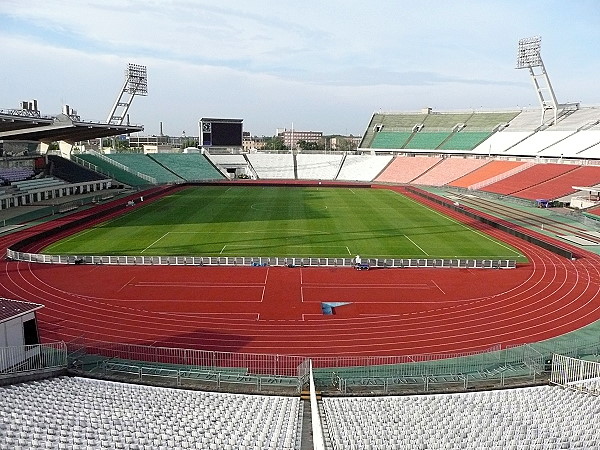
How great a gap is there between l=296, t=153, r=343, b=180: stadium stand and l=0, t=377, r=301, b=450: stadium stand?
255 feet

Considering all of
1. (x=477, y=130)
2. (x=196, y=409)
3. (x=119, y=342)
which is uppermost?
(x=477, y=130)

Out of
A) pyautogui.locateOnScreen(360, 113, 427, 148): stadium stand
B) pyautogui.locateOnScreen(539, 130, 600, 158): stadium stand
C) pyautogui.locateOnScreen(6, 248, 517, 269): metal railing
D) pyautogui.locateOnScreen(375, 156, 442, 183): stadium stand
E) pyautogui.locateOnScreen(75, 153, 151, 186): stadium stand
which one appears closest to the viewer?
pyautogui.locateOnScreen(6, 248, 517, 269): metal railing

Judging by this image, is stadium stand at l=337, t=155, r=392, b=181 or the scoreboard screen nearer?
stadium stand at l=337, t=155, r=392, b=181

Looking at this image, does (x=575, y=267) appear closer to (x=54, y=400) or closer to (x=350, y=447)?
(x=350, y=447)

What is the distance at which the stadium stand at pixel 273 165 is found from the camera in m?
91.5

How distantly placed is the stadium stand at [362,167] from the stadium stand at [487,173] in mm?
16853

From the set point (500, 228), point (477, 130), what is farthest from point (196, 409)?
point (477, 130)

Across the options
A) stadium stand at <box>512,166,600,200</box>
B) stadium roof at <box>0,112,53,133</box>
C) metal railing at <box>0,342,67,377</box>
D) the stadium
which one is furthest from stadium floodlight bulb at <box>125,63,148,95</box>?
metal railing at <box>0,342,67,377</box>

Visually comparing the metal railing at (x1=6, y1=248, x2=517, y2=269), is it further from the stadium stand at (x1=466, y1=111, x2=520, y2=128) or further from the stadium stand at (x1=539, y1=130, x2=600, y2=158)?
the stadium stand at (x1=466, y1=111, x2=520, y2=128)

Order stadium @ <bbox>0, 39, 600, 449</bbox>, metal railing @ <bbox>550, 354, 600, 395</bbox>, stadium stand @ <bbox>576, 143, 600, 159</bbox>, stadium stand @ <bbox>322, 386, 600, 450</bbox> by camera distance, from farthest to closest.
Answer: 1. stadium stand @ <bbox>576, 143, 600, 159</bbox>
2. metal railing @ <bbox>550, 354, 600, 395</bbox>
3. stadium @ <bbox>0, 39, 600, 449</bbox>
4. stadium stand @ <bbox>322, 386, 600, 450</bbox>

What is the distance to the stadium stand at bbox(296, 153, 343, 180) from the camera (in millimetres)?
90625

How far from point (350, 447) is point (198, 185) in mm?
71812

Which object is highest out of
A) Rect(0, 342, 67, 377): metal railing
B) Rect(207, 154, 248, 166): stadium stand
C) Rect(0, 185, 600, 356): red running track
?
Rect(207, 154, 248, 166): stadium stand

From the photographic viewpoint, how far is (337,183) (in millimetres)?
82750
